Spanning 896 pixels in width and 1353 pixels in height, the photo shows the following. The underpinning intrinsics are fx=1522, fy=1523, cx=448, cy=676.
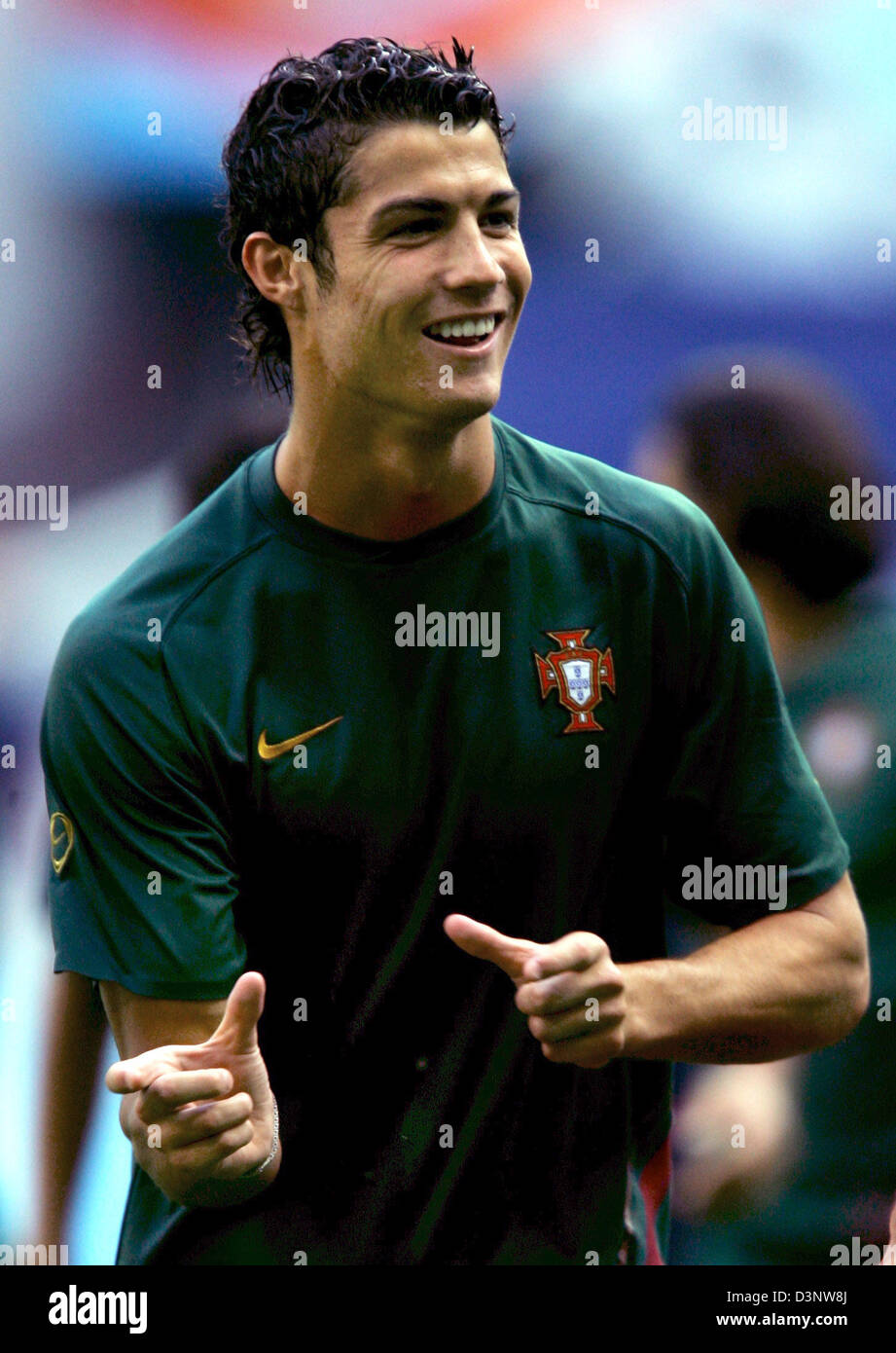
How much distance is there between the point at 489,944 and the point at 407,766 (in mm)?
355

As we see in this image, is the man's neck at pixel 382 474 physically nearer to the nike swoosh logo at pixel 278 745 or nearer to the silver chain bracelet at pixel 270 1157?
the nike swoosh logo at pixel 278 745

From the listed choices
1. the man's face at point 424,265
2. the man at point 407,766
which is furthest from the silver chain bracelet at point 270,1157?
the man's face at point 424,265

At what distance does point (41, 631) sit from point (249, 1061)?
0.79 m

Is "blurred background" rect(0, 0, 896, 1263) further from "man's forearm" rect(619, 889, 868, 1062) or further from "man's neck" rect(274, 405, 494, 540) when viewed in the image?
"man's forearm" rect(619, 889, 868, 1062)

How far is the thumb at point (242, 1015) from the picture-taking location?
65.9 inches

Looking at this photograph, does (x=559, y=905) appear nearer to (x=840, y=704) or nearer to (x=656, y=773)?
(x=656, y=773)

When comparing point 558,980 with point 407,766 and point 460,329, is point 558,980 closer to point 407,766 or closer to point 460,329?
point 407,766

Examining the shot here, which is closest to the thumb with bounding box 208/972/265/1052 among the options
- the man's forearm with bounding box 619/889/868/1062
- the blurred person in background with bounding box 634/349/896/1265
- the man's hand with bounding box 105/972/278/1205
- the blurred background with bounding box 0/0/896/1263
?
the man's hand with bounding box 105/972/278/1205

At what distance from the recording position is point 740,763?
2.00 m

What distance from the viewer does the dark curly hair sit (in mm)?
1807

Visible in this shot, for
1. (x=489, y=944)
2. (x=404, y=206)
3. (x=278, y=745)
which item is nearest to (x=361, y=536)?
(x=278, y=745)

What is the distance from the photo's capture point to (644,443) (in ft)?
7.44

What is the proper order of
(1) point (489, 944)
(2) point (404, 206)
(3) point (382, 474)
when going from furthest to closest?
1. (3) point (382, 474)
2. (2) point (404, 206)
3. (1) point (489, 944)

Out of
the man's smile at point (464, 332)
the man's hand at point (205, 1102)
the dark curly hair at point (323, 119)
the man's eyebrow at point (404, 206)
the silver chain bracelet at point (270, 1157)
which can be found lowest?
the silver chain bracelet at point (270, 1157)
